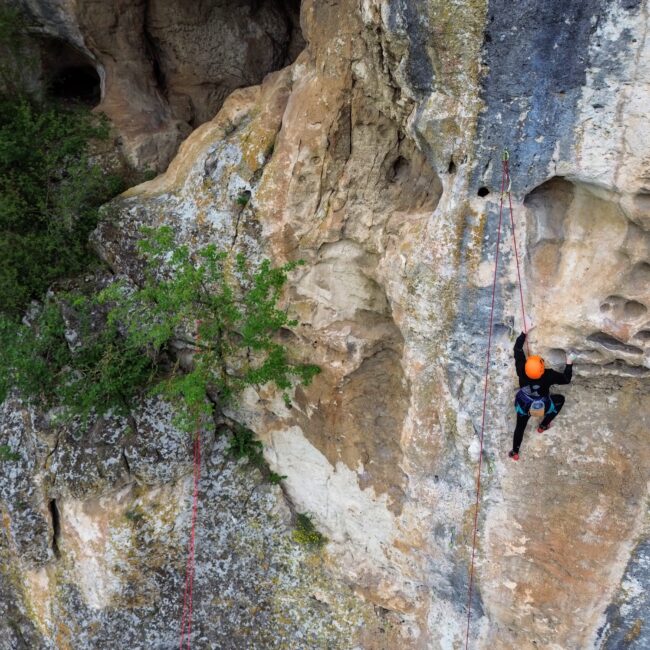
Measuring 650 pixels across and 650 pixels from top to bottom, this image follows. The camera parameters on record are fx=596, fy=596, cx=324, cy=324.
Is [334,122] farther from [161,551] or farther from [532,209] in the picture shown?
[161,551]

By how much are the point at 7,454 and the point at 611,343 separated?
701cm

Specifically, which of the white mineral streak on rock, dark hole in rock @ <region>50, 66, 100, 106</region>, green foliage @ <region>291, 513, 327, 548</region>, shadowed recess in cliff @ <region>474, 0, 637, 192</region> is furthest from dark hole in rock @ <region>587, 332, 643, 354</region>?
dark hole in rock @ <region>50, 66, 100, 106</region>

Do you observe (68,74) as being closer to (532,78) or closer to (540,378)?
(532,78)

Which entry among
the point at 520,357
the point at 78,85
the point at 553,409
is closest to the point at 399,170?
the point at 520,357

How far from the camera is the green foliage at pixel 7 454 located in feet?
24.4

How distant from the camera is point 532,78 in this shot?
4637 millimetres

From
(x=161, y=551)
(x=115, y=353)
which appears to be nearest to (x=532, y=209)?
(x=115, y=353)

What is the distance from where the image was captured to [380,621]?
7551 mm

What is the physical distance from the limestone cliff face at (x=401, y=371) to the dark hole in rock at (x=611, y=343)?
0.02 m

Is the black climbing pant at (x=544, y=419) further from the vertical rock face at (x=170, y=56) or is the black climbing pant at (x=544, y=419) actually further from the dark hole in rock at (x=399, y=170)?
the vertical rock face at (x=170, y=56)

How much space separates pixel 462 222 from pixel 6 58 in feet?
21.3

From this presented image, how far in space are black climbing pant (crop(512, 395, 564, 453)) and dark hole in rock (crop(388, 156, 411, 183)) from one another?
2.63 m

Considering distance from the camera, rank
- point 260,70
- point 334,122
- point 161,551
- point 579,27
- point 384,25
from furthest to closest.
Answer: point 260,70 < point 161,551 < point 334,122 < point 384,25 < point 579,27

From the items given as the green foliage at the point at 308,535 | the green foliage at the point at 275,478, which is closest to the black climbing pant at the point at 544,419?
the green foliage at the point at 308,535
